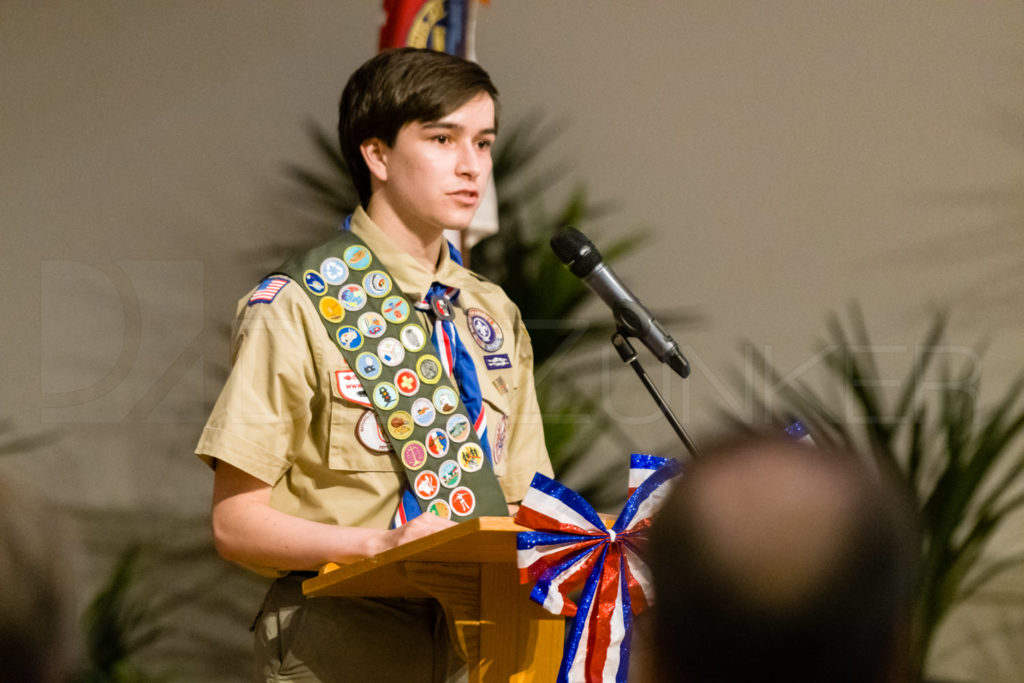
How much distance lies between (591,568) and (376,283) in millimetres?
679

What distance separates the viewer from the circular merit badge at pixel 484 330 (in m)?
1.96

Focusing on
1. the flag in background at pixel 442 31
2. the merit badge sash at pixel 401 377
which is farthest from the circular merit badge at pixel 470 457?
the flag in background at pixel 442 31

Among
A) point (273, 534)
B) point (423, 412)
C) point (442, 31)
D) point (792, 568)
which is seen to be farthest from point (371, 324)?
point (792, 568)

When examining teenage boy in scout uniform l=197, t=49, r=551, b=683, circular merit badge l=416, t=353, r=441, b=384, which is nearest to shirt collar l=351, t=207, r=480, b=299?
teenage boy in scout uniform l=197, t=49, r=551, b=683

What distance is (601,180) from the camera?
3084 mm

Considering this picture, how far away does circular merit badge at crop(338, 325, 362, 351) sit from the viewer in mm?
1791

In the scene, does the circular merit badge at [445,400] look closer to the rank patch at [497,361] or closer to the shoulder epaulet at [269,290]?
the rank patch at [497,361]

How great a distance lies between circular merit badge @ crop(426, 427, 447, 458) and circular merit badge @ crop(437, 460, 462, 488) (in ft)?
0.05

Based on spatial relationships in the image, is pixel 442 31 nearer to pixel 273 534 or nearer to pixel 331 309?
pixel 331 309

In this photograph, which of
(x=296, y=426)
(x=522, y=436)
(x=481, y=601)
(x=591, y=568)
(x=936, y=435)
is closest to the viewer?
(x=591, y=568)

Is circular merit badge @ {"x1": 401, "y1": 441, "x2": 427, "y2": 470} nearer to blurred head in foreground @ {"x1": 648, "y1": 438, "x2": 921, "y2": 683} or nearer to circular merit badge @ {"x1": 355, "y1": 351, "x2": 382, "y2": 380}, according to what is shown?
circular merit badge @ {"x1": 355, "y1": 351, "x2": 382, "y2": 380}

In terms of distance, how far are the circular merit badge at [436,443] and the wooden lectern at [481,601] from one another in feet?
0.95

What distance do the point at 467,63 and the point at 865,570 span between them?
151 centimetres

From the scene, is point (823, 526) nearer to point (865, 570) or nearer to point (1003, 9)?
point (865, 570)
